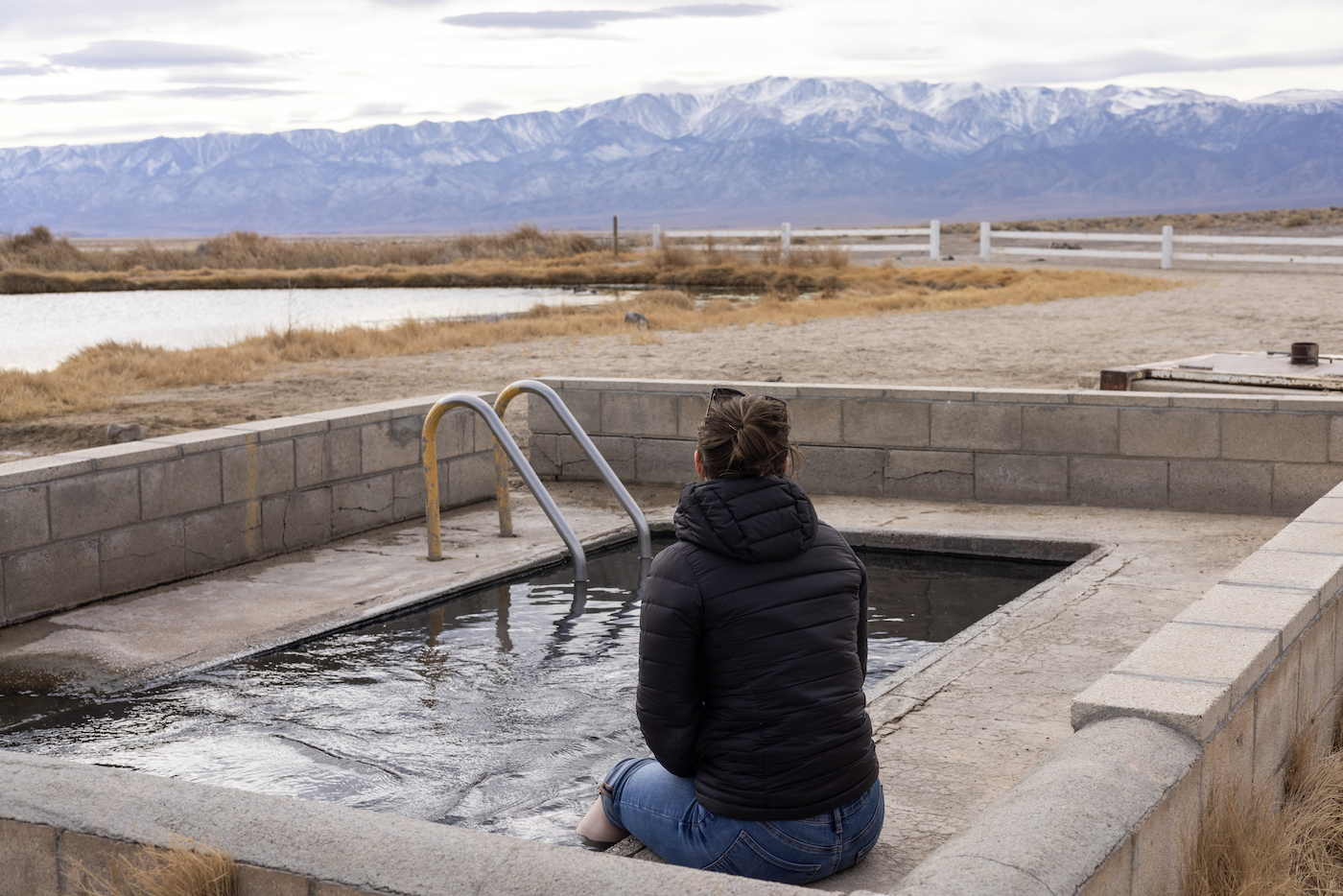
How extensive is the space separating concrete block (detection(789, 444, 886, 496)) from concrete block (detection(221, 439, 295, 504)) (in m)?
3.40

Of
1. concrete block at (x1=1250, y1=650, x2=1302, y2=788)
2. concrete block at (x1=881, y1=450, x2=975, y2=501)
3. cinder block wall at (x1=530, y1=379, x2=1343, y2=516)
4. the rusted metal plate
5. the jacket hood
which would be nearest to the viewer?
the jacket hood

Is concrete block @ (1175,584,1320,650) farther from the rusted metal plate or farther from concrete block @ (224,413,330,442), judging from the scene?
the rusted metal plate

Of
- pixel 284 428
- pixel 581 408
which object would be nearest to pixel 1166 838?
pixel 284 428

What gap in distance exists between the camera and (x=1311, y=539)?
5125mm

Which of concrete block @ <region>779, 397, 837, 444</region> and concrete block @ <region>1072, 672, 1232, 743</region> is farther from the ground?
concrete block @ <region>779, 397, 837, 444</region>

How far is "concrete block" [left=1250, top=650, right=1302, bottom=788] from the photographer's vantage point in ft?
13.1

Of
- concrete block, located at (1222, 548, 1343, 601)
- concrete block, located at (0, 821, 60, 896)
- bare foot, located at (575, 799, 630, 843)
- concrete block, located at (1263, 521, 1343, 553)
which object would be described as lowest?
bare foot, located at (575, 799, 630, 843)

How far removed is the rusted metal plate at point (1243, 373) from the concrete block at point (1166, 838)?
7.07 m

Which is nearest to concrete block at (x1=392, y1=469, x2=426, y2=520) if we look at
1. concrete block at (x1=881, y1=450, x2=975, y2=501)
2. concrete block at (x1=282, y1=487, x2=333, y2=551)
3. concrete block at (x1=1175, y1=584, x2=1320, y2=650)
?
concrete block at (x1=282, y1=487, x2=333, y2=551)

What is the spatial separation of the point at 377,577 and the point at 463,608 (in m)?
0.73

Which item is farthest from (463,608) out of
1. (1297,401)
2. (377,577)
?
(1297,401)

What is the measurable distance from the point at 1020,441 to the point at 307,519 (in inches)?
179

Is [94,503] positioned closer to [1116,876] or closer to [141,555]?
[141,555]

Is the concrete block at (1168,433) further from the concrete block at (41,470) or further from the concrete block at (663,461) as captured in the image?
the concrete block at (41,470)
